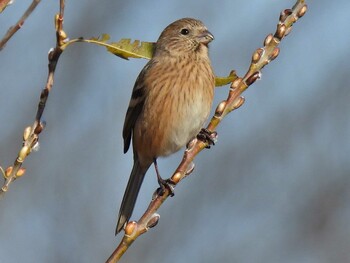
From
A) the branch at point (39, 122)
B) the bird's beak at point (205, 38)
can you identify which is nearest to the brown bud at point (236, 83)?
the branch at point (39, 122)

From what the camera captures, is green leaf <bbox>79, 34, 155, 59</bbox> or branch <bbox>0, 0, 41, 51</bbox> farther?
green leaf <bbox>79, 34, 155, 59</bbox>

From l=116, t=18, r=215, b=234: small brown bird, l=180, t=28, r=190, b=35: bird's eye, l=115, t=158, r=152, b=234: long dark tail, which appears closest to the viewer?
l=115, t=158, r=152, b=234: long dark tail

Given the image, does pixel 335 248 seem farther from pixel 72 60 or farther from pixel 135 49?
pixel 135 49

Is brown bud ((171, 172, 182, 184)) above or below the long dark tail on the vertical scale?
below

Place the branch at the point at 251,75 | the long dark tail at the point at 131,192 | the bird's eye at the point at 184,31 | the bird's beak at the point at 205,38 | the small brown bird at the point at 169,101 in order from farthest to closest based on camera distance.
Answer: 1. the bird's eye at the point at 184,31
2. the bird's beak at the point at 205,38
3. the small brown bird at the point at 169,101
4. the long dark tail at the point at 131,192
5. the branch at the point at 251,75

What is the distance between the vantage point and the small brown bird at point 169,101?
523 cm

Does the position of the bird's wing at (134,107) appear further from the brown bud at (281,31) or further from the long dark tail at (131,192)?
the brown bud at (281,31)

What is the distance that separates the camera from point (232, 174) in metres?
8.87

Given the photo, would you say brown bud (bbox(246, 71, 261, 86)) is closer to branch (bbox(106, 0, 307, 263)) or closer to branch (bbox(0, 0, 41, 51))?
branch (bbox(106, 0, 307, 263))

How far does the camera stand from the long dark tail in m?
5.12

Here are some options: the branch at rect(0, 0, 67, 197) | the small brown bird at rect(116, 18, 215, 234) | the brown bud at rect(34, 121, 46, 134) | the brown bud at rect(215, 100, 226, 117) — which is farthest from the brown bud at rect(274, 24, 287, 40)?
the small brown bird at rect(116, 18, 215, 234)

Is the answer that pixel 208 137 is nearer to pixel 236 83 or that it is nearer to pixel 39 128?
pixel 236 83

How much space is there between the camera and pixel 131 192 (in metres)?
5.48

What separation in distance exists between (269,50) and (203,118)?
2159 millimetres
